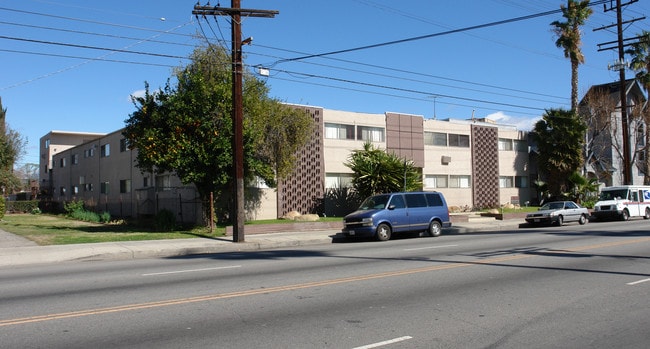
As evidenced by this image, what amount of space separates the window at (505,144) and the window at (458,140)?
433cm

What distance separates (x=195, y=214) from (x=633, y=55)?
1400 inches

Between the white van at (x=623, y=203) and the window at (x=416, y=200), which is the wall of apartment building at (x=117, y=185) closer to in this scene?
the window at (x=416, y=200)

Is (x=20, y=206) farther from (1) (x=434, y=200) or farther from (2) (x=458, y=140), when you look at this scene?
(1) (x=434, y=200)

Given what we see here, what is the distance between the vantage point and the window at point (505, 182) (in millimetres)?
40562

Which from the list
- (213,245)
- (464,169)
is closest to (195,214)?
(213,245)

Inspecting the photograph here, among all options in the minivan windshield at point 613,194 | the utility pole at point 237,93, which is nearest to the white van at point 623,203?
the minivan windshield at point 613,194

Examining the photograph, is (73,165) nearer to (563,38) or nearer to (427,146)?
(427,146)

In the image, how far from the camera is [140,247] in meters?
17.4

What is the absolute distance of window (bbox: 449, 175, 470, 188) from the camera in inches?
1467

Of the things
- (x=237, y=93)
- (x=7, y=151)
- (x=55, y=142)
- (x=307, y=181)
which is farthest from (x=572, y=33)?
(x=55, y=142)

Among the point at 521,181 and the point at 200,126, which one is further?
the point at 521,181

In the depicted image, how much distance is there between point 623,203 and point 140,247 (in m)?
26.8

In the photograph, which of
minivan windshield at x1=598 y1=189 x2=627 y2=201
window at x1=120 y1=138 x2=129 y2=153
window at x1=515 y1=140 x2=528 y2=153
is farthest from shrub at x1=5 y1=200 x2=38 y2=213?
minivan windshield at x1=598 y1=189 x2=627 y2=201

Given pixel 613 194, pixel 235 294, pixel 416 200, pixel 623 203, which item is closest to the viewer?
pixel 235 294
